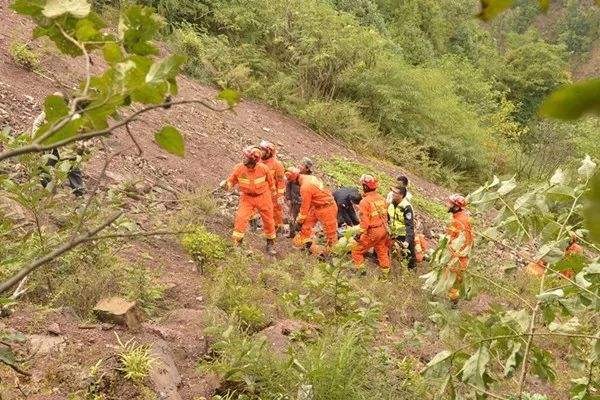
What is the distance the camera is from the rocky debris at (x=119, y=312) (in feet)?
15.0

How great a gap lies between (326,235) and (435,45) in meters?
20.7

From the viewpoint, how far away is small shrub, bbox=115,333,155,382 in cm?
378

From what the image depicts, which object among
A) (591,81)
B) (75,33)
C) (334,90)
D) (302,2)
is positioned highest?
(591,81)

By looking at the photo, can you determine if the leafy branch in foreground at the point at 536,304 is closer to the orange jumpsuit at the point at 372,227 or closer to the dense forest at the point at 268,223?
the dense forest at the point at 268,223

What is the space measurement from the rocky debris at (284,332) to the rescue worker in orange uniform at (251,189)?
236cm

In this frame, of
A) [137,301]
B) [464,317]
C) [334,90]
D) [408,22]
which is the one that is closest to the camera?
[464,317]

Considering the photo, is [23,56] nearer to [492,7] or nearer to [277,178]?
[277,178]

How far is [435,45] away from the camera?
2716cm

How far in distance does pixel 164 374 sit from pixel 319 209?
4115 millimetres

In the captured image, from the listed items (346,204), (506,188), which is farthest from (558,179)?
(346,204)

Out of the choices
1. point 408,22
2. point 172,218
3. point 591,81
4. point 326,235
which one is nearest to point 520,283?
point 326,235

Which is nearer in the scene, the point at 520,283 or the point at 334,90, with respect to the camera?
the point at 520,283

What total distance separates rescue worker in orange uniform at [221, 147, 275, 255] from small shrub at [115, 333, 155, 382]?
141 inches

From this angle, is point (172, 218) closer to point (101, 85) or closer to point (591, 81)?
point (101, 85)
